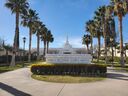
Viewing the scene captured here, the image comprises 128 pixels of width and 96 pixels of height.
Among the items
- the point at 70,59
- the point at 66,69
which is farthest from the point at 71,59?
the point at 66,69

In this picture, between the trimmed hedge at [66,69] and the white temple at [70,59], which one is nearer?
the trimmed hedge at [66,69]

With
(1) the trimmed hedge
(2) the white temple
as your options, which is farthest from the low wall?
(1) the trimmed hedge

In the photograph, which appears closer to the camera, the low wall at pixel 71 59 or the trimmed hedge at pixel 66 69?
the trimmed hedge at pixel 66 69

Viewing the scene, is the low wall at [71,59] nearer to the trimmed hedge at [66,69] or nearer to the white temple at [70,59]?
the white temple at [70,59]

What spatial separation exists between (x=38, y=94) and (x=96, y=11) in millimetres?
41382

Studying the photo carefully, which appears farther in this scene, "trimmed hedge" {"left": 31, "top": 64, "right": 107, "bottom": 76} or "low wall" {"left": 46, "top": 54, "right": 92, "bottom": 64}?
"low wall" {"left": 46, "top": 54, "right": 92, "bottom": 64}

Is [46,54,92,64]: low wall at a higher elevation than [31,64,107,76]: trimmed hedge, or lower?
higher

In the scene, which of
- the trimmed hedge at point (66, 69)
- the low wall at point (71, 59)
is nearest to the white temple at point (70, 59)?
the low wall at point (71, 59)

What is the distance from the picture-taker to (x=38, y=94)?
12.8 metres

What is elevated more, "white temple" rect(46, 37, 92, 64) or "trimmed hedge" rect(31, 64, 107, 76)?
"white temple" rect(46, 37, 92, 64)

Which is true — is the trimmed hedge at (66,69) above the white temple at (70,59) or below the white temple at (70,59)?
below

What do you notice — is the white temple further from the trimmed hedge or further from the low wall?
the trimmed hedge

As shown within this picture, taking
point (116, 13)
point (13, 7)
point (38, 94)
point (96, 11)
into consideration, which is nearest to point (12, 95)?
point (38, 94)

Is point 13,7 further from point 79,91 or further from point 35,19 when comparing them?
point 79,91
